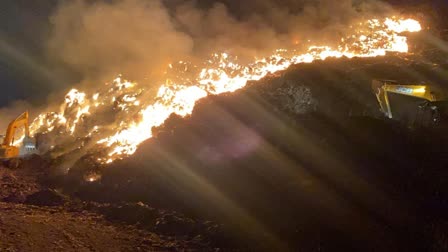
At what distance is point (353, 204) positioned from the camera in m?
11.4

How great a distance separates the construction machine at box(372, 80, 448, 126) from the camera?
1587 cm

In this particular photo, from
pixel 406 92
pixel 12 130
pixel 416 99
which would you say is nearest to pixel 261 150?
pixel 406 92

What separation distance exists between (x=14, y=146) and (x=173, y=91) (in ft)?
22.2

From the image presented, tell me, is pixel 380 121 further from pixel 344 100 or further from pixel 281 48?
pixel 281 48

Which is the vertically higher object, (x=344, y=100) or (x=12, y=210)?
(x=344, y=100)

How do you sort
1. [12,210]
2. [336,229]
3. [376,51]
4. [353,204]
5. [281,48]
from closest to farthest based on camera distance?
[336,229]
[353,204]
[12,210]
[376,51]
[281,48]

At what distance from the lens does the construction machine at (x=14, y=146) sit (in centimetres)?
1844

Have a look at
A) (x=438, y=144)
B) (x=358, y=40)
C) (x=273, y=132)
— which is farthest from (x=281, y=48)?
(x=438, y=144)

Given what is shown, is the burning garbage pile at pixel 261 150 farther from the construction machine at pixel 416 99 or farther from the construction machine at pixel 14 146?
the construction machine at pixel 14 146

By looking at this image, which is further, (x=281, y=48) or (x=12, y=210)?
(x=281, y=48)

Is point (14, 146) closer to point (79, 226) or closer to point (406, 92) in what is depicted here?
point (79, 226)

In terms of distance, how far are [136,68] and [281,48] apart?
6.66 m

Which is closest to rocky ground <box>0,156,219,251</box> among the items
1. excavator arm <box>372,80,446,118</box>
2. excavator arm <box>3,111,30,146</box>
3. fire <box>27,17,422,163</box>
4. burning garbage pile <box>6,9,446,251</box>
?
burning garbage pile <box>6,9,446,251</box>

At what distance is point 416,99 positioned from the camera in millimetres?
16578
